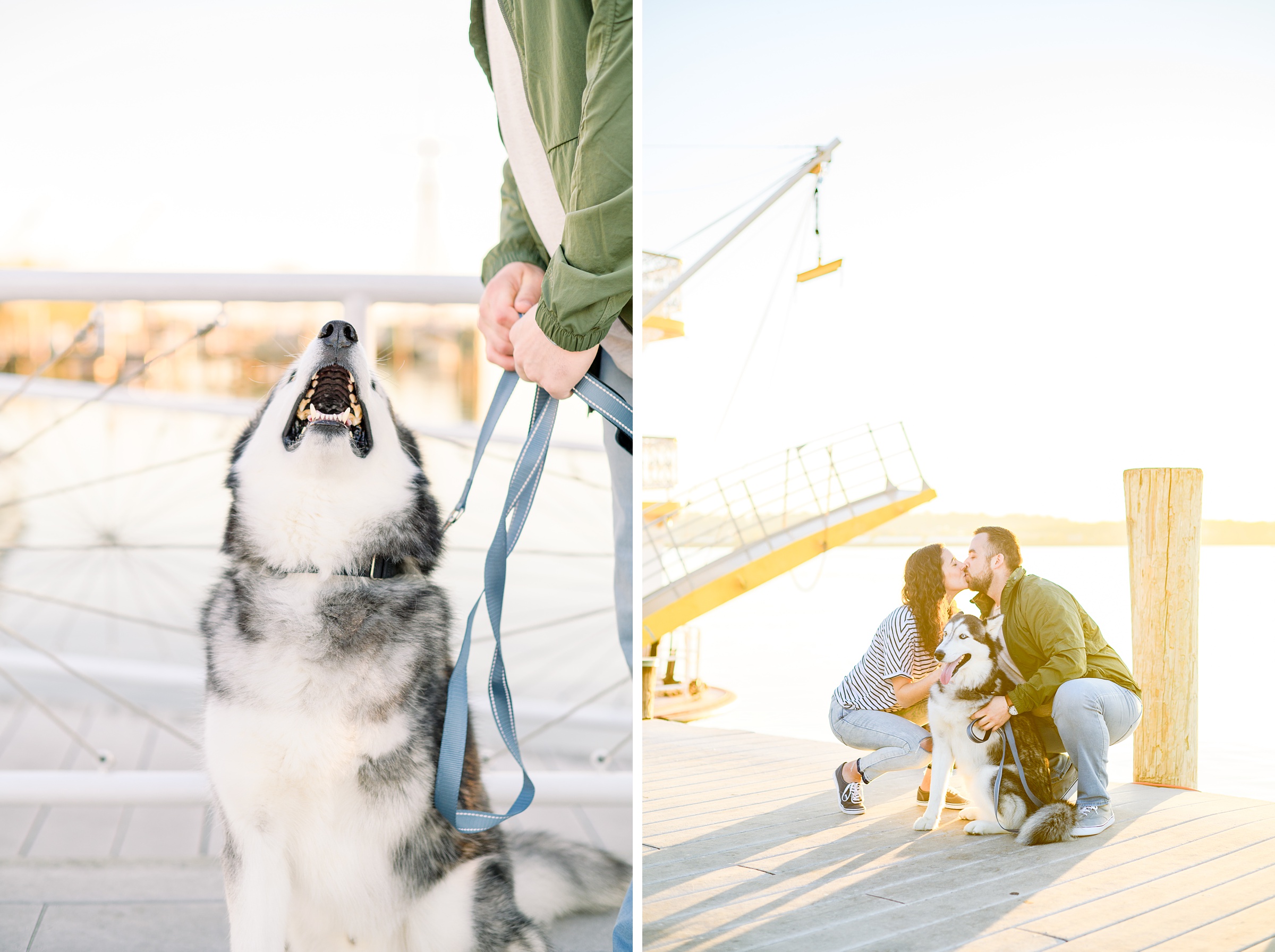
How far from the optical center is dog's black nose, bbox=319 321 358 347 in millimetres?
1297

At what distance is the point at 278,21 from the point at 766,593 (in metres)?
4.55

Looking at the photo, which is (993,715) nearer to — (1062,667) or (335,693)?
(1062,667)

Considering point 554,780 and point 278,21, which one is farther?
point 278,21

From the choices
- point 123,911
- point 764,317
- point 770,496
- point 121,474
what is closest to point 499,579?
point 770,496

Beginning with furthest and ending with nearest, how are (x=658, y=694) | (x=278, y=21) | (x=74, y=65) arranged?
(x=74, y=65) < (x=278, y=21) < (x=658, y=694)

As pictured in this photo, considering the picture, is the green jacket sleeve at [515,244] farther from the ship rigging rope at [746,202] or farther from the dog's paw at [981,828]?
the dog's paw at [981,828]

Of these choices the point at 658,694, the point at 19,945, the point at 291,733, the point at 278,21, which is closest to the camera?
the point at 291,733

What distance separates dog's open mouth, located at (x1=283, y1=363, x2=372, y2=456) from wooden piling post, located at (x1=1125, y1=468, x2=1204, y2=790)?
4.42 feet

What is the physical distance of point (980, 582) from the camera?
153cm

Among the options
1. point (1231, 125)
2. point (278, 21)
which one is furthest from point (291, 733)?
point (278, 21)

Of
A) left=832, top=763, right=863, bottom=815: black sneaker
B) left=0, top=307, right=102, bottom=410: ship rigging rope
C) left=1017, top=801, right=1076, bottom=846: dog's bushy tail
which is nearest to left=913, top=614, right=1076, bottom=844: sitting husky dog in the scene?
left=1017, top=801, right=1076, bottom=846: dog's bushy tail

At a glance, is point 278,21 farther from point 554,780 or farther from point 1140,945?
point 1140,945

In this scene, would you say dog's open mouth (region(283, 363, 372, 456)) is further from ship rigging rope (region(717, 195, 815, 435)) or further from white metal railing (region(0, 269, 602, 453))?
ship rigging rope (region(717, 195, 815, 435))

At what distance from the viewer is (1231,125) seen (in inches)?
57.2
